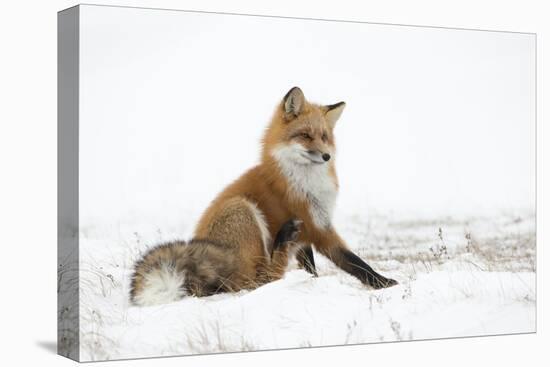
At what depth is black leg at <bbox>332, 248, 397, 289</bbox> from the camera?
768 cm

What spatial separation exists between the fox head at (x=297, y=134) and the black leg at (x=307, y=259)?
29.7 inches

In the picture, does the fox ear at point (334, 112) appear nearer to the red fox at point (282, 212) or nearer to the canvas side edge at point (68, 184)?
the red fox at point (282, 212)

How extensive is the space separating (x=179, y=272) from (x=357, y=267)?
1.67 meters

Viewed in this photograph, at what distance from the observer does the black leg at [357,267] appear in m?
7.68

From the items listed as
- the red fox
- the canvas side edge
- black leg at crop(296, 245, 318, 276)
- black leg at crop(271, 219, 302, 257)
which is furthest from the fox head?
the canvas side edge

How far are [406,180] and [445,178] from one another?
1.36 ft

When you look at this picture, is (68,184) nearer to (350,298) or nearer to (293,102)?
(293,102)

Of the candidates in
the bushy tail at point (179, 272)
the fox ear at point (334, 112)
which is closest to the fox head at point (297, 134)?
the fox ear at point (334, 112)

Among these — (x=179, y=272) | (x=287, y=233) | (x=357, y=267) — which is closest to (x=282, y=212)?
(x=287, y=233)

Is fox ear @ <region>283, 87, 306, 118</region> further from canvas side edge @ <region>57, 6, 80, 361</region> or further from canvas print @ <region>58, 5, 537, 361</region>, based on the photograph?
canvas side edge @ <region>57, 6, 80, 361</region>

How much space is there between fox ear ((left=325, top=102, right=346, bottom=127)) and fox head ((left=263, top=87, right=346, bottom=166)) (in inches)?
5.1

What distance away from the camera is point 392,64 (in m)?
8.26

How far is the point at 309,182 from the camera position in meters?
7.52

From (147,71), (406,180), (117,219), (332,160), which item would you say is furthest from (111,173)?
(406,180)
